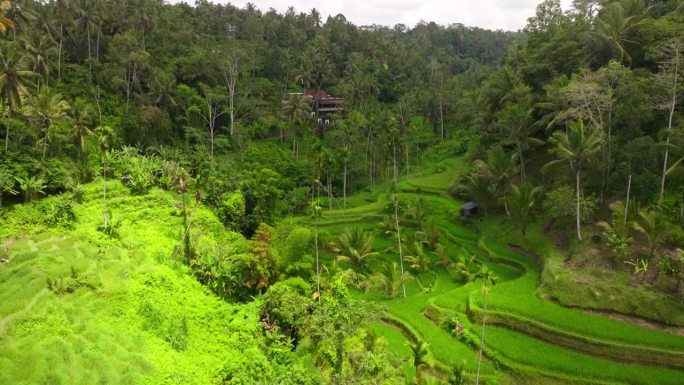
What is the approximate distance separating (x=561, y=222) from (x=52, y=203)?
104ft

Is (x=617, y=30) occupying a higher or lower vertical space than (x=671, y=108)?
higher

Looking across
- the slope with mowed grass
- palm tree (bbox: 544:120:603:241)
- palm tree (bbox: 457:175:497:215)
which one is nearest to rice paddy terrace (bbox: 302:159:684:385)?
palm tree (bbox: 544:120:603:241)

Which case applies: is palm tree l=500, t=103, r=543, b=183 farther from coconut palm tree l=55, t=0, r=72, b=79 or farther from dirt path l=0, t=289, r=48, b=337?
coconut palm tree l=55, t=0, r=72, b=79

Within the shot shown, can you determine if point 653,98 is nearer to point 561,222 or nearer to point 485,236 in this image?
point 561,222

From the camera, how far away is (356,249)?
32312mm

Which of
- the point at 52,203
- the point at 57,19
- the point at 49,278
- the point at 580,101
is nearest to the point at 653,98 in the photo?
the point at 580,101

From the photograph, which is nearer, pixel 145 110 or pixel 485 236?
pixel 485 236

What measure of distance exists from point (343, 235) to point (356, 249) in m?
1.36

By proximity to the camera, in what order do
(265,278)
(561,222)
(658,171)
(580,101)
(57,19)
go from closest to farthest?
(265,278) → (658,171) → (580,101) → (561,222) → (57,19)

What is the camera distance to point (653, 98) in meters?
26.7

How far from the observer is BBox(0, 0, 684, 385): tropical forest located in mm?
17922

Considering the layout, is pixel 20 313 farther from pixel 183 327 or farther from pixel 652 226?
pixel 652 226

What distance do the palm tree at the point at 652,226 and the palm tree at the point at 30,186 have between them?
111 feet

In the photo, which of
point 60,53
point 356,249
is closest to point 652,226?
point 356,249
